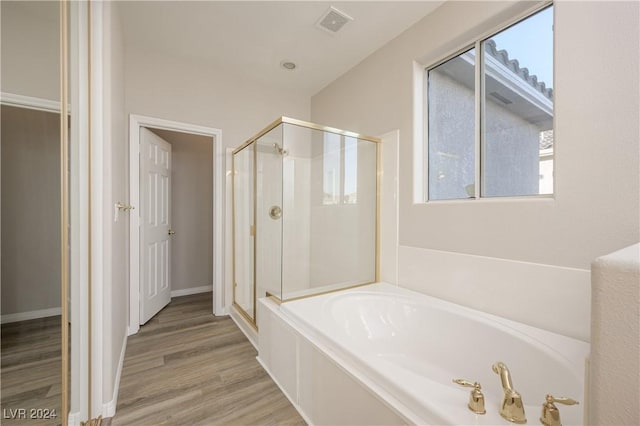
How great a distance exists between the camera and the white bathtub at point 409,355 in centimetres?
91

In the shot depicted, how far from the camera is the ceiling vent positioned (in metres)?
1.90

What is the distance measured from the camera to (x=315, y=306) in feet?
5.61

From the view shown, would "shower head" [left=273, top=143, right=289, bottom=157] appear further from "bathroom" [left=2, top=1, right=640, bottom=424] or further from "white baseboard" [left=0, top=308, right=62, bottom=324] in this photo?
"white baseboard" [left=0, top=308, right=62, bottom=324]

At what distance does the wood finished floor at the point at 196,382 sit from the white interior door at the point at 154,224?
0.35 meters

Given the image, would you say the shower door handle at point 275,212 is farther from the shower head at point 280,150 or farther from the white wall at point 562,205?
the white wall at point 562,205

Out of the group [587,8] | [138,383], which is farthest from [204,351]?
[587,8]

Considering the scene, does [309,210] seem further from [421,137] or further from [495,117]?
[495,117]

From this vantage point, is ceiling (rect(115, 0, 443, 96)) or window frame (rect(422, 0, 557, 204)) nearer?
window frame (rect(422, 0, 557, 204))

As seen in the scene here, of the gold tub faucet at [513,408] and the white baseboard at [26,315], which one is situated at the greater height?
the white baseboard at [26,315]

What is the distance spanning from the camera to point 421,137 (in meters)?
2.02

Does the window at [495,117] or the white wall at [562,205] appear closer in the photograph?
the white wall at [562,205]

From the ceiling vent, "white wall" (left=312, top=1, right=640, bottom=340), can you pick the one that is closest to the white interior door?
the ceiling vent

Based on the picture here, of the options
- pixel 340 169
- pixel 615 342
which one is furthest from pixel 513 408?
pixel 340 169

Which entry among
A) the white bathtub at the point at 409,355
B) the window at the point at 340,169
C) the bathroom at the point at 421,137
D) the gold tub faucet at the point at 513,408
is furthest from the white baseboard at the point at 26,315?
the window at the point at 340,169
